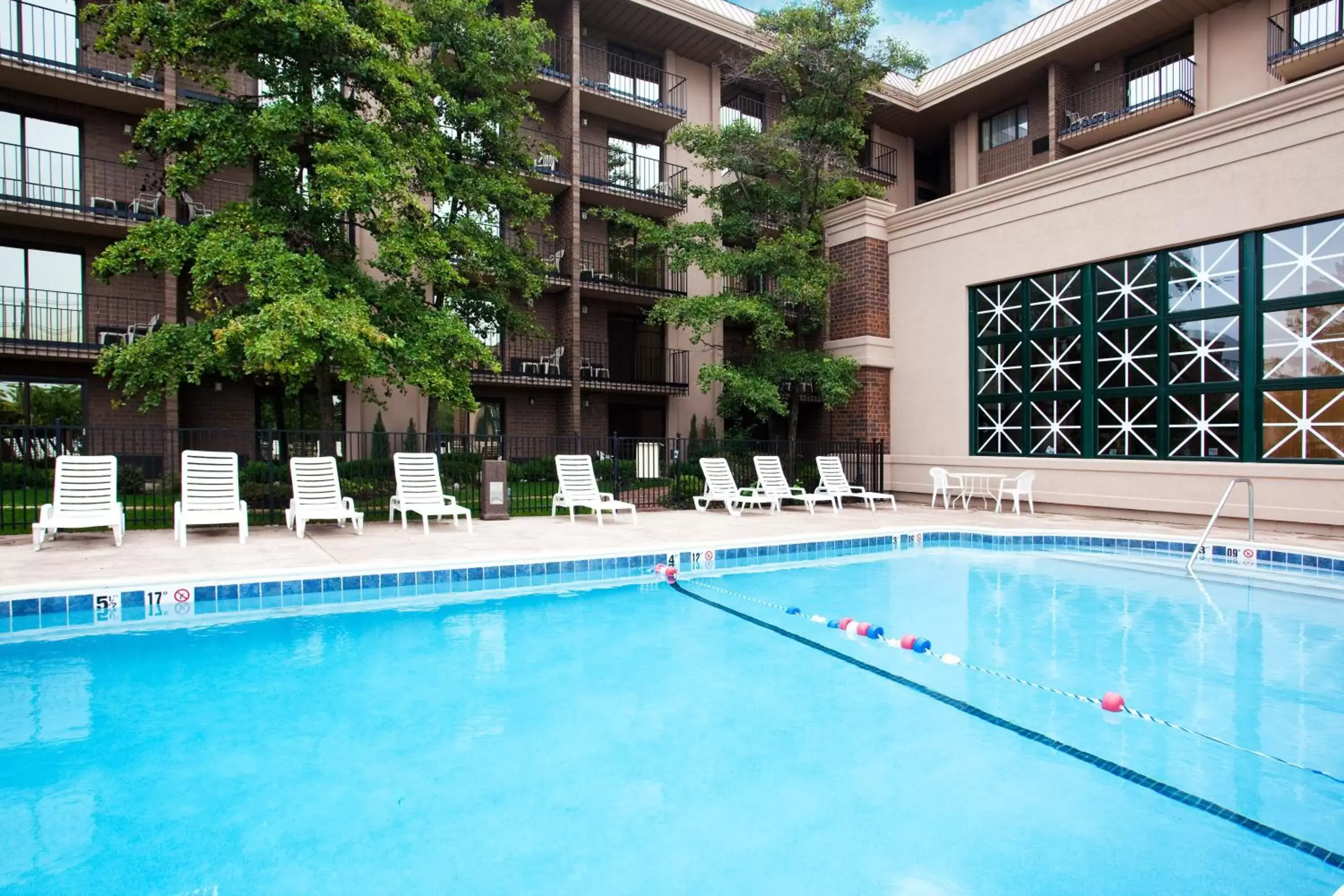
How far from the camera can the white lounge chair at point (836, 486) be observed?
13.0 m

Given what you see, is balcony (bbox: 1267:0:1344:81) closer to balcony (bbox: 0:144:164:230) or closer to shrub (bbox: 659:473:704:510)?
shrub (bbox: 659:473:704:510)

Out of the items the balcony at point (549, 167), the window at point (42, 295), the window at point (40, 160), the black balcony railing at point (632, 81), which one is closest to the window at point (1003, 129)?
the black balcony railing at point (632, 81)

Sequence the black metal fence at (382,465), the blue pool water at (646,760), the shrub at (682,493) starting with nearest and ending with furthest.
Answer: the blue pool water at (646,760) < the black metal fence at (382,465) < the shrub at (682,493)

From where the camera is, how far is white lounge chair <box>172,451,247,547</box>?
26.4ft

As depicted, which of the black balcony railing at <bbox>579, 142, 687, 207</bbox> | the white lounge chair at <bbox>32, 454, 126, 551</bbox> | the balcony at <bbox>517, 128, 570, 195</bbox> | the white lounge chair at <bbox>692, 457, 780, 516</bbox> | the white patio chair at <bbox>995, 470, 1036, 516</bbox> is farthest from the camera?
the black balcony railing at <bbox>579, 142, 687, 207</bbox>

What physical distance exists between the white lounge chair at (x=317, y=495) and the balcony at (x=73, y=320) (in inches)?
288

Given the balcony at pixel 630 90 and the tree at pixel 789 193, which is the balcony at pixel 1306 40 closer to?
the tree at pixel 789 193

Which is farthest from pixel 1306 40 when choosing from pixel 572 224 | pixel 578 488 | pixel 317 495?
pixel 317 495

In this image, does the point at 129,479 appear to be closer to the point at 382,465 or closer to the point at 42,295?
the point at 382,465

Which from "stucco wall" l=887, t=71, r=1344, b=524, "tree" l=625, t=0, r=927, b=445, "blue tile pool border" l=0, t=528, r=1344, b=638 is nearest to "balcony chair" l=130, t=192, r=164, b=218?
"tree" l=625, t=0, r=927, b=445

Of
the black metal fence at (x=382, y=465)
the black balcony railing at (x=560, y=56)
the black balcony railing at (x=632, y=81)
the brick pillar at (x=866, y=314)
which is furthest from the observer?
the black balcony railing at (x=632, y=81)

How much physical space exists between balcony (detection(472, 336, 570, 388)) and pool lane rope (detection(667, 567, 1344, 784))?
11.7m

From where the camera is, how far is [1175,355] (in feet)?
36.8

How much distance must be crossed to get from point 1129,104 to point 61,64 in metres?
23.1
